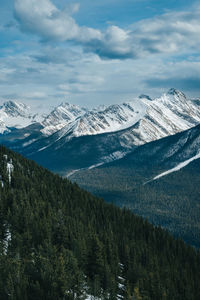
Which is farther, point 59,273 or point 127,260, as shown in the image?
point 127,260

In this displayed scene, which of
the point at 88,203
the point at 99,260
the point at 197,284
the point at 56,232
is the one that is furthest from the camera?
the point at 88,203

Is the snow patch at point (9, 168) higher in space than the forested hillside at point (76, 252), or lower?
higher

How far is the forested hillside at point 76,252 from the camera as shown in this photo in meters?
73.1

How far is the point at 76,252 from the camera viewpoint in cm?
9194

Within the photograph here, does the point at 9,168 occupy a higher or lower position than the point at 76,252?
higher

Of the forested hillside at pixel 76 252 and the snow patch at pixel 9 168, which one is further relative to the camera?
the snow patch at pixel 9 168

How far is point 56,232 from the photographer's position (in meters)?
102

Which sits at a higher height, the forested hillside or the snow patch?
the snow patch

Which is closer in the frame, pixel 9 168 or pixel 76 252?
pixel 76 252

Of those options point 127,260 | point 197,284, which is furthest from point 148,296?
point 197,284

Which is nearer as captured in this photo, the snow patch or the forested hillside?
the forested hillside

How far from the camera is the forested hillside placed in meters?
73.1

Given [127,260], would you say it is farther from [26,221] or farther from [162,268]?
[26,221]

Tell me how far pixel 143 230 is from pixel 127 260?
47.7m
